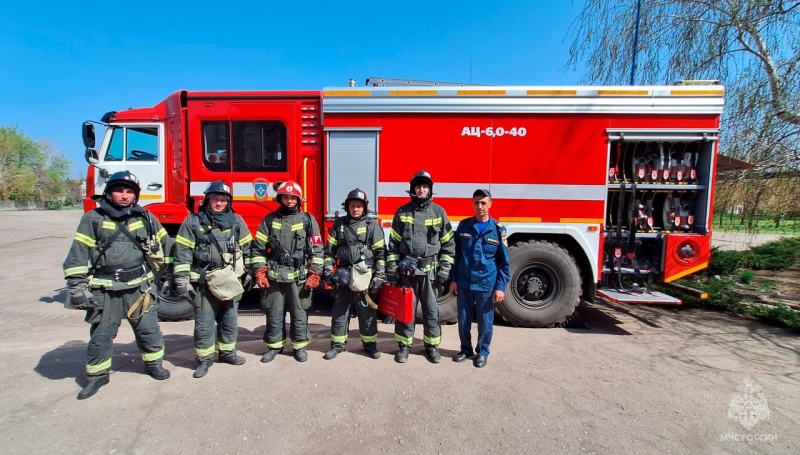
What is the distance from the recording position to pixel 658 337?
427 centimetres

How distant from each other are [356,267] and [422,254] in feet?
2.25

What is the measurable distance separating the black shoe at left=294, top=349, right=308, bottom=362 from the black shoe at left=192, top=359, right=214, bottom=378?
2.66ft

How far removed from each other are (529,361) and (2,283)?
9.96 m

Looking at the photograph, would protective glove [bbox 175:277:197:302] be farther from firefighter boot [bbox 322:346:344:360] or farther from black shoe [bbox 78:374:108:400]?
firefighter boot [bbox 322:346:344:360]

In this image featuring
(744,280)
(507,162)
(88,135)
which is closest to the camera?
(507,162)

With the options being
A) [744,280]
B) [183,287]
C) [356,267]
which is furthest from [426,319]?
[744,280]

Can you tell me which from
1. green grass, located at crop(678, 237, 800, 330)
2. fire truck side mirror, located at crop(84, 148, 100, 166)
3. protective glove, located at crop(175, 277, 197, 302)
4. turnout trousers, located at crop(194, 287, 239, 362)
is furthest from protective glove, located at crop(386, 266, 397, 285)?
green grass, located at crop(678, 237, 800, 330)

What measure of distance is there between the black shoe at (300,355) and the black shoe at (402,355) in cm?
95

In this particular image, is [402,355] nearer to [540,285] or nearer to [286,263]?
[286,263]

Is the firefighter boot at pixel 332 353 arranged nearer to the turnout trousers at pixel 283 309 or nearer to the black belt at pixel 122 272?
the turnout trousers at pixel 283 309

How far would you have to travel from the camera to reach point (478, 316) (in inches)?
141

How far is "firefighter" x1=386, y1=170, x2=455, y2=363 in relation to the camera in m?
3.55

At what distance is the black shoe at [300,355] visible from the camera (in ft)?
11.9

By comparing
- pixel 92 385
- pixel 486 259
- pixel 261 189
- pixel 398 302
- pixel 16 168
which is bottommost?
pixel 92 385
